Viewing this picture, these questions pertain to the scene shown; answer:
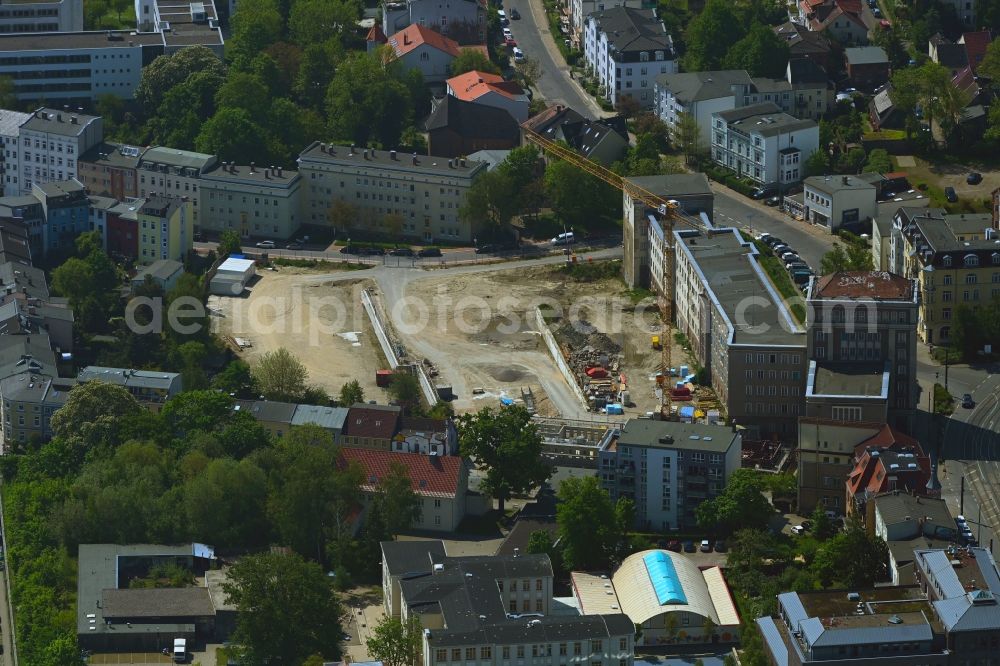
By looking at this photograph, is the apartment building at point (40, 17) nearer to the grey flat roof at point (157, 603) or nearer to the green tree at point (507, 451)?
the green tree at point (507, 451)

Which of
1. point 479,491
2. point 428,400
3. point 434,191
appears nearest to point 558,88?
point 434,191

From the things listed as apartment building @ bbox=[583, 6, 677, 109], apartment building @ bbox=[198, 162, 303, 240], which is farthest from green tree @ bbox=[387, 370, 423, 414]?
apartment building @ bbox=[583, 6, 677, 109]

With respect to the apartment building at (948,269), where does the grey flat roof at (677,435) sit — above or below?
below

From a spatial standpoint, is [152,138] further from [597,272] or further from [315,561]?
[315,561]

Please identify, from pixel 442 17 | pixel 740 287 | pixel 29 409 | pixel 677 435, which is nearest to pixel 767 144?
pixel 740 287

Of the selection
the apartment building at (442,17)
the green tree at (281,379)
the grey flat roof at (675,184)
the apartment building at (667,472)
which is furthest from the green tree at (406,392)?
the apartment building at (442,17)

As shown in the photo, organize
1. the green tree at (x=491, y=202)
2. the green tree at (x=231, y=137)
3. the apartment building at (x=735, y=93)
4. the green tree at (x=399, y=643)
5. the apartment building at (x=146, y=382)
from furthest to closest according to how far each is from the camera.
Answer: the apartment building at (x=735, y=93), the green tree at (x=231, y=137), the green tree at (x=491, y=202), the apartment building at (x=146, y=382), the green tree at (x=399, y=643)
